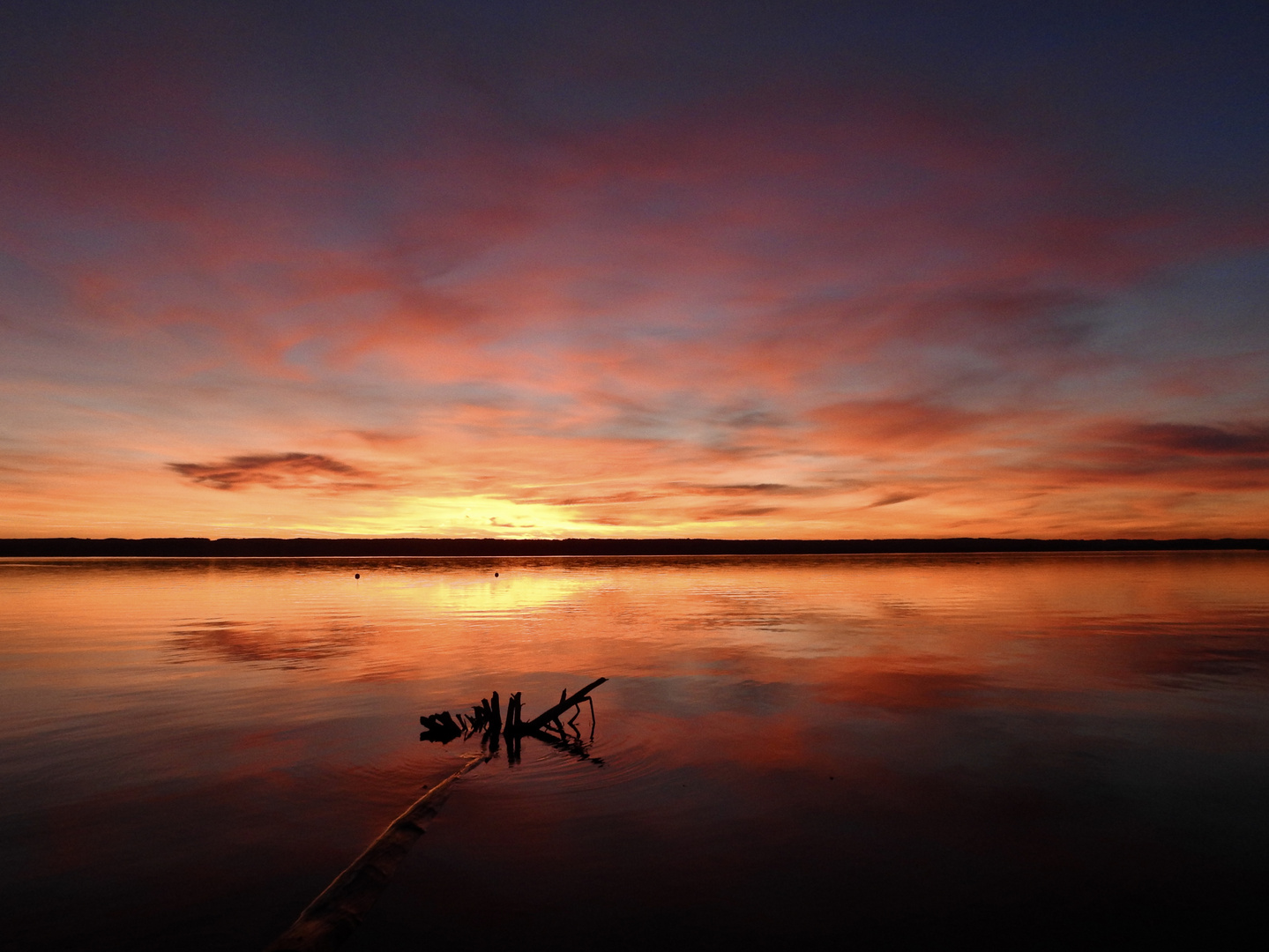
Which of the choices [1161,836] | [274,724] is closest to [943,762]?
[1161,836]

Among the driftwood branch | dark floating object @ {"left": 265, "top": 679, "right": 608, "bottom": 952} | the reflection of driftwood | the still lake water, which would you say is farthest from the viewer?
the driftwood branch

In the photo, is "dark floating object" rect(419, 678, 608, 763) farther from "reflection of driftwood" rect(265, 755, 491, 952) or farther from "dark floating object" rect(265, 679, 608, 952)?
"reflection of driftwood" rect(265, 755, 491, 952)

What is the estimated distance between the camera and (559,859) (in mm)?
11672

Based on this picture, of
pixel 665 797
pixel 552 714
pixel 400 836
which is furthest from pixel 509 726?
pixel 400 836

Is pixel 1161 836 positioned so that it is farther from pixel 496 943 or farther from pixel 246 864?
pixel 246 864

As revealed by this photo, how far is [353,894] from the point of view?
9820 mm

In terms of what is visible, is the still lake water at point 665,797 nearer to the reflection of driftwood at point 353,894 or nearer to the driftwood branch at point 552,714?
the reflection of driftwood at point 353,894

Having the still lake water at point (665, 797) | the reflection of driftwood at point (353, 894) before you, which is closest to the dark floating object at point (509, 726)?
the still lake water at point (665, 797)

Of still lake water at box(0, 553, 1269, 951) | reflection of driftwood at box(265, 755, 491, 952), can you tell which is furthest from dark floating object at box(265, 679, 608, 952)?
still lake water at box(0, 553, 1269, 951)

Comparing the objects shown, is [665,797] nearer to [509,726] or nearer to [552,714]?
[552,714]

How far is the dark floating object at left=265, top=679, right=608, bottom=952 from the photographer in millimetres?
8820

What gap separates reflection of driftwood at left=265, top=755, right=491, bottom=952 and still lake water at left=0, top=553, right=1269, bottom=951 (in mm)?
351

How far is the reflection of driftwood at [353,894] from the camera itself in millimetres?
8578

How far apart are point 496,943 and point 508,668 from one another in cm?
2133
